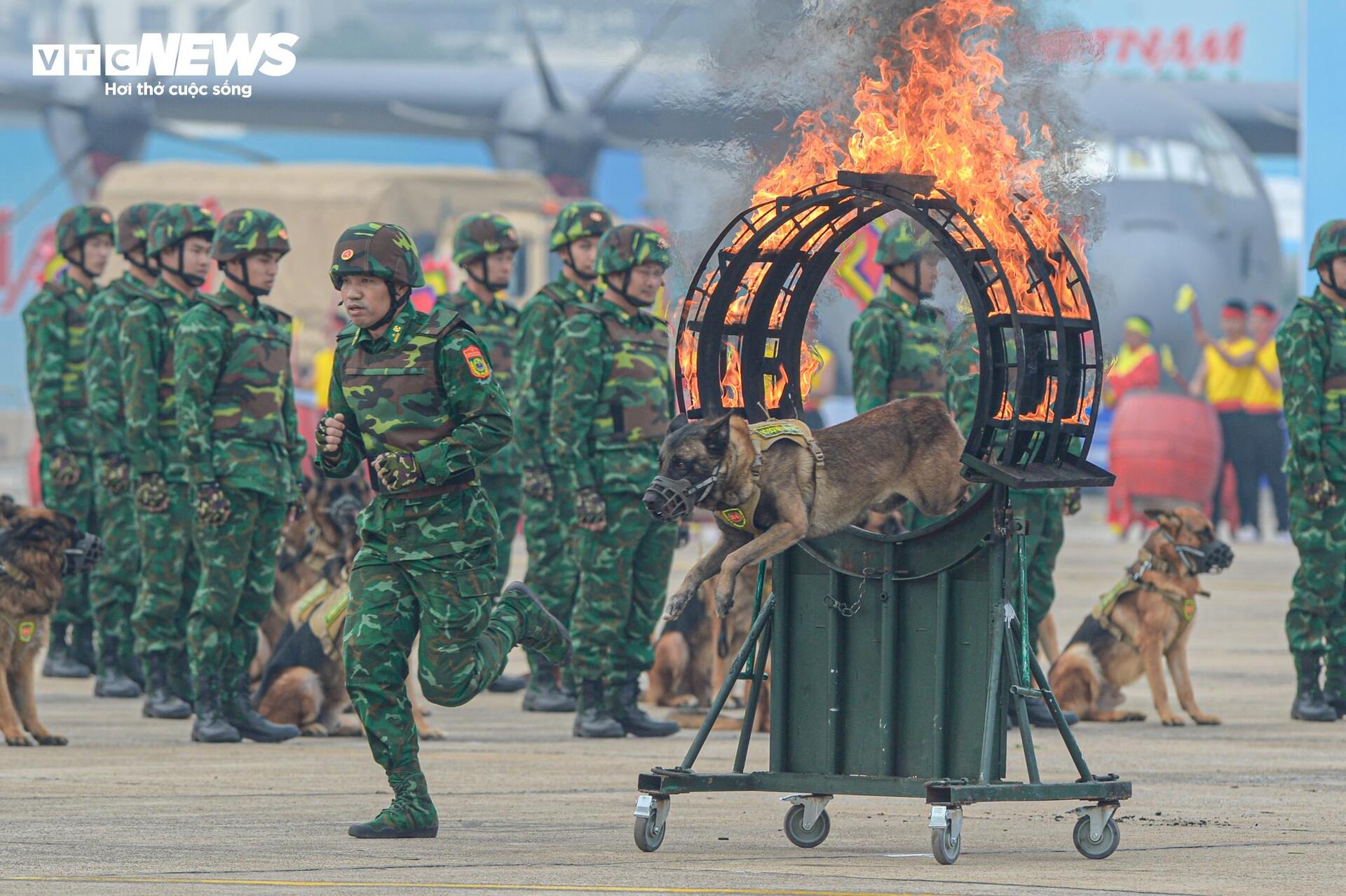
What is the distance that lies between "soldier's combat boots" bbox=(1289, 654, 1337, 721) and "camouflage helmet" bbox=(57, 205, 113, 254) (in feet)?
24.5

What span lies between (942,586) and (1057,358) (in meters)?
0.92

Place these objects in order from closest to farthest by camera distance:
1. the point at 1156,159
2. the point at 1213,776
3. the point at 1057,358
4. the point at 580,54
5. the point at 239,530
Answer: the point at 1057,358, the point at 1213,776, the point at 239,530, the point at 1156,159, the point at 580,54

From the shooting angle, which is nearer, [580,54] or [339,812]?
[339,812]

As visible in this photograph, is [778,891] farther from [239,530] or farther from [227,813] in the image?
[239,530]

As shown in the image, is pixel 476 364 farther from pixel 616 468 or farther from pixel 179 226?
pixel 179 226

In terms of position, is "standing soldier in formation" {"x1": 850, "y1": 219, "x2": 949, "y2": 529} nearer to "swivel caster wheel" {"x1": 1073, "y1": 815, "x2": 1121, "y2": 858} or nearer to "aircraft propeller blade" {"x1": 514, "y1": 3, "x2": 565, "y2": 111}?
"swivel caster wheel" {"x1": 1073, "y1": 815, "x2": 1121, "y2": 858}

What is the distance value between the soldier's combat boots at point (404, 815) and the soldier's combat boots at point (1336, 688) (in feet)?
20.8

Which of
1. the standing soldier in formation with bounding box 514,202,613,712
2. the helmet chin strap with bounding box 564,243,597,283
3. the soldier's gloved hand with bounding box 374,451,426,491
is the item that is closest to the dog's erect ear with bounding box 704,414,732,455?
the soldier's gloved hand with bounding box 374,451,426,491

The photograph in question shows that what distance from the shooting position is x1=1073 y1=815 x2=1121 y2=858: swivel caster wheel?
8.27m

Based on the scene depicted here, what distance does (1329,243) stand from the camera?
1245cm

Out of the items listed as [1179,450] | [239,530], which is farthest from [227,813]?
[1179,450]

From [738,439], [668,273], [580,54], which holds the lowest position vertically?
[738,439]

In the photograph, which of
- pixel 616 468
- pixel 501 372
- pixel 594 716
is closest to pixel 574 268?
pixel 501 372

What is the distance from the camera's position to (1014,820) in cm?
937
